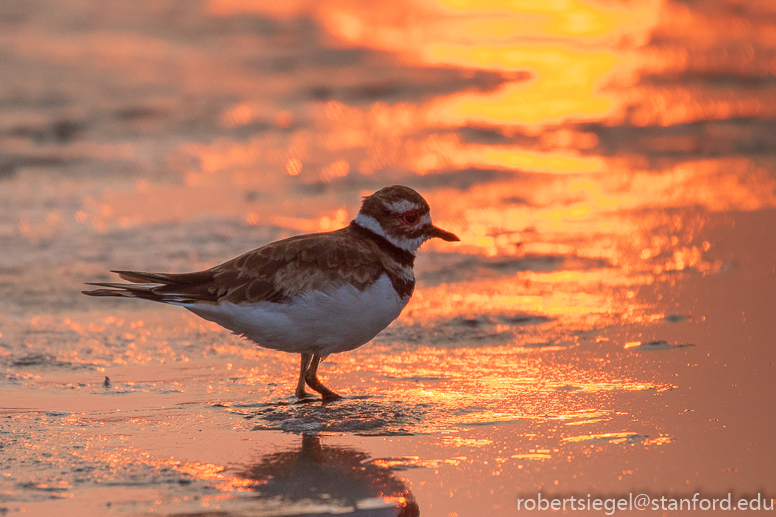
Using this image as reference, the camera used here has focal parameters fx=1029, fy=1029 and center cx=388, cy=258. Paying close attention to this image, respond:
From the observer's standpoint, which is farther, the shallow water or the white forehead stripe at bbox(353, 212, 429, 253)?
the white forehead stripe at bbox(353, 212, 429, 253)

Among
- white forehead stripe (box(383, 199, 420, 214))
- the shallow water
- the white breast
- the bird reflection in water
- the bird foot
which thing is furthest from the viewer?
white forehead stripe (box(383, 199, 420, 214))

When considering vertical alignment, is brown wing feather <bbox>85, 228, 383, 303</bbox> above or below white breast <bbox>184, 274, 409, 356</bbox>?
above

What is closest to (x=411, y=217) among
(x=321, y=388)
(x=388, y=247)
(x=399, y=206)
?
(x=399, y=206)

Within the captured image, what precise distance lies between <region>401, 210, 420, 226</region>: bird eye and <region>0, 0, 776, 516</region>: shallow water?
87cm

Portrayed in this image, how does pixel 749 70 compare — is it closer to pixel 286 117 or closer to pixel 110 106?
pixel 286 117

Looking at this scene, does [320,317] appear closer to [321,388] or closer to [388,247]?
[321,388]

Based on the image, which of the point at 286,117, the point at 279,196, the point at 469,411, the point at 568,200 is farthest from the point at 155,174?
the point at 469,411

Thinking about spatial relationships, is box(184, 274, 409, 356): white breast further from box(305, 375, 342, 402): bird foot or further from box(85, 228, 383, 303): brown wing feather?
box(305, 375, 342, 402): bird foot

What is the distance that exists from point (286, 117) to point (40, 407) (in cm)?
918

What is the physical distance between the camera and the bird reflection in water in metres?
4.18

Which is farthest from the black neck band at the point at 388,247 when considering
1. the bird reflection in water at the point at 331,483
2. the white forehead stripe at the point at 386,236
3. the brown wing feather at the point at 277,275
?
the bird reflection in water at the point at 331,483

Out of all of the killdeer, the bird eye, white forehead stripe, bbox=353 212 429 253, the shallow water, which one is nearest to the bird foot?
the killdeer

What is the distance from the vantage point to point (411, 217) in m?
6.15

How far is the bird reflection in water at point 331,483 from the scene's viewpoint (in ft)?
13.7
